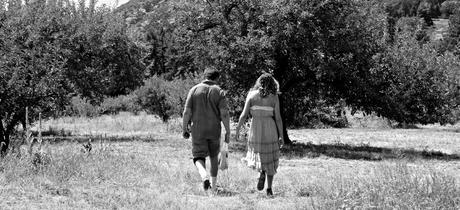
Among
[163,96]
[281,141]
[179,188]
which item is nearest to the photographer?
[179,188]

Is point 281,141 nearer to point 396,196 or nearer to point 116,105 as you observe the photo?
point 396,196

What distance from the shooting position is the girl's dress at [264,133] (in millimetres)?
8594

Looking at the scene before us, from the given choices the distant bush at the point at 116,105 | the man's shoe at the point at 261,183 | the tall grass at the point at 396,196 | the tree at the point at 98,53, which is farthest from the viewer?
the distant bush at the point at 116,105

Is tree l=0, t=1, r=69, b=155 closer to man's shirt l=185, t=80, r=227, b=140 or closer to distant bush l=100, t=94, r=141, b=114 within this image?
man's shirt l=185, t=80, r=227, b=140

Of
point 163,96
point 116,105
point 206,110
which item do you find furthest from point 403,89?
point 116,105

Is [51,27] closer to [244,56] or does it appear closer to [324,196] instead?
[244,56]

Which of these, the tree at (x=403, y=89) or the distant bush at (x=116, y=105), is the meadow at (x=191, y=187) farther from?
the distant bush at (x=116, y=105)

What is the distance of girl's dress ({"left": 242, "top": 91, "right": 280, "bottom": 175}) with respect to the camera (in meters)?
8.59

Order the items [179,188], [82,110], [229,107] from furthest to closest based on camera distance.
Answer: [82,110]
[229,107]
[179,188]

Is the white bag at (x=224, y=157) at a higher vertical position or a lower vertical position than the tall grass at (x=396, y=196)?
higher

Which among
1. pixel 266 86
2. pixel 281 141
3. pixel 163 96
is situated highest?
pixel 266 86

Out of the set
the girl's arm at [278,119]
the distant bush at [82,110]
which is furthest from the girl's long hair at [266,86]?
the distant bush at [82,110]

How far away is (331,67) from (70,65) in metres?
10.9

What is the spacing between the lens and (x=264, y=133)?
339 inches
